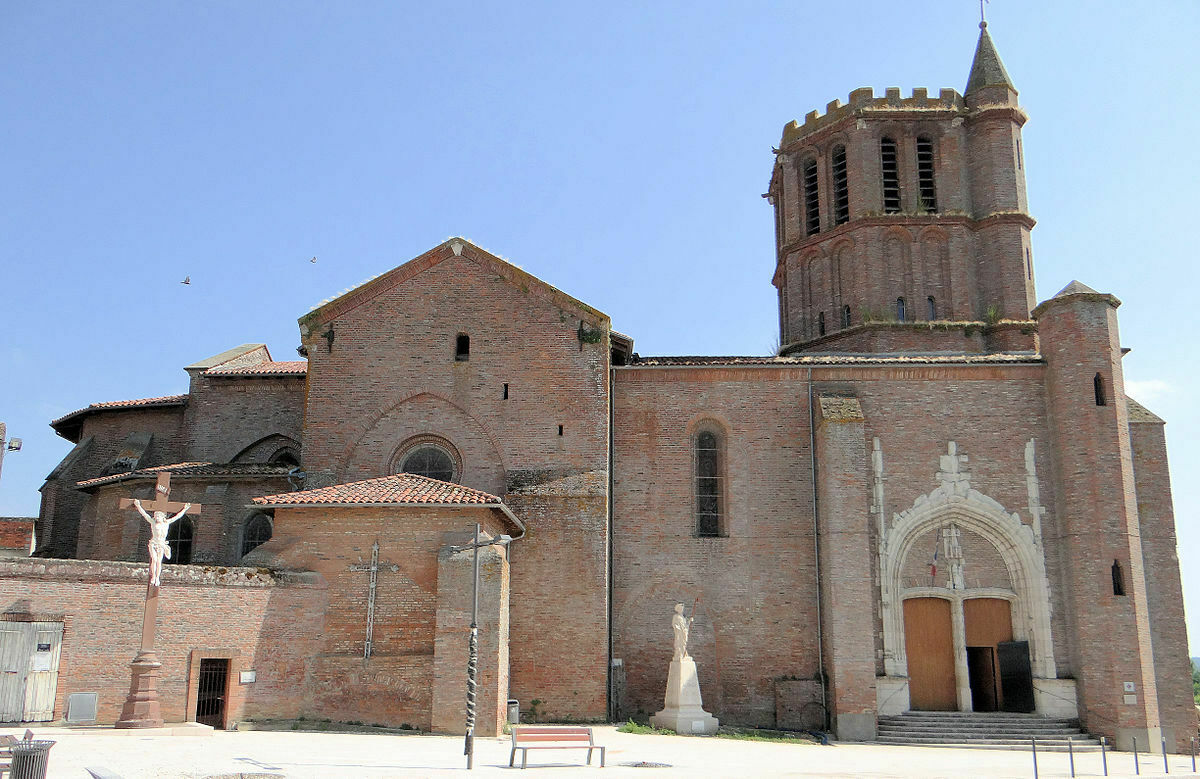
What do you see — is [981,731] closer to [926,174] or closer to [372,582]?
[372,582]

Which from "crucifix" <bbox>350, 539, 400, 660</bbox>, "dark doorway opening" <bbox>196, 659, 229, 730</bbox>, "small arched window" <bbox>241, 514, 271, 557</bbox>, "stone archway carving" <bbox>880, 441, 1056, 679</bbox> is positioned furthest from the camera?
"small arched window" <bbox>241, 514, 271, 557</bbox>

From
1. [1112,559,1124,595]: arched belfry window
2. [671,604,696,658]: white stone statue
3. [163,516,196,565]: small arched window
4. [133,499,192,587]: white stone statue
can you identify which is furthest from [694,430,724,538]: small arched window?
[163,516,196,565]: small arched window

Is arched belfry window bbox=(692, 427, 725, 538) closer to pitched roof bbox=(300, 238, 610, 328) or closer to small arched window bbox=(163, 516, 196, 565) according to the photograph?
pitched roof bbox=(300, 238, 610, 328)

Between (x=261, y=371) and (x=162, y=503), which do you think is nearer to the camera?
(x=162, y=503)

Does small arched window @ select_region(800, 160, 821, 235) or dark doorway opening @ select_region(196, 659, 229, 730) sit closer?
dark doorway opening @ select_region(196, 659, 229, 730)

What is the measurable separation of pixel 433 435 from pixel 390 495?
12.9 feet

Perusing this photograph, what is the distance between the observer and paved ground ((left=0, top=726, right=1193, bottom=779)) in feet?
44.7

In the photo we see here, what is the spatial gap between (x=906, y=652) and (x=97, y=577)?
57.6 ft

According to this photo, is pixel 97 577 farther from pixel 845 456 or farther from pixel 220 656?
pixel 845 456

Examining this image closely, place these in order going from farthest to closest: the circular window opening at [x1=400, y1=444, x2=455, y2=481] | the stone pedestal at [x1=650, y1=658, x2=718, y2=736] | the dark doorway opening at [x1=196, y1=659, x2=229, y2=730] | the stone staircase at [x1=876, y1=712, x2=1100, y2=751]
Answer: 1. the circular window opening at [x1=400, y1=444, x2=455, y2=481]
2. the stone staircase at [x1=876, y1=712, x2=1100, y2=751]
3. the stone pedestal at [x1=650, y1=658, x2=718, y2=736]
4. the dark doorway opening at [x1=196, y1=659, x2=229, y2=730]

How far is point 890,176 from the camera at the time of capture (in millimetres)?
31391

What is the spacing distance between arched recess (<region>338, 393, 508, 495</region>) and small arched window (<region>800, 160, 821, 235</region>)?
13.7 metres

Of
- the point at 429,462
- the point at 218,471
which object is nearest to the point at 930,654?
the point at 429,462

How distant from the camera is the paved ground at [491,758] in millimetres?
13617
